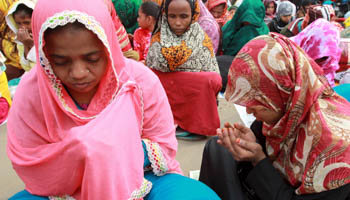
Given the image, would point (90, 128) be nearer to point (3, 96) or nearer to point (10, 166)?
point (10, 166)

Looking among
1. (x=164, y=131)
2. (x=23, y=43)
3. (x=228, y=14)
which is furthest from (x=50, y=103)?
(x=228, y=14)

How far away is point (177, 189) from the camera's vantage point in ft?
3.62

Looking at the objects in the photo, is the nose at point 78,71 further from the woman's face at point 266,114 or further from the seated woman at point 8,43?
the seated woman at point 8,43

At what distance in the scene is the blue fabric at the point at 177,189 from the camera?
3.50ft

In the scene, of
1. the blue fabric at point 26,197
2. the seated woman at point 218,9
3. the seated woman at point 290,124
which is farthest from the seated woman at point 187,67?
the seated woman at point 218,9

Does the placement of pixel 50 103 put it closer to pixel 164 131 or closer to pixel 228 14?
pixel 164 131

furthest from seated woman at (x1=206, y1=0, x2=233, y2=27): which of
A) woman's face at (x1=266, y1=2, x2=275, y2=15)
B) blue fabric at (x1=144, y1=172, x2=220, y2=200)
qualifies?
blue fabric at (x1=144, y1=172, x2=220, y2=200)

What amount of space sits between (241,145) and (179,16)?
172cm

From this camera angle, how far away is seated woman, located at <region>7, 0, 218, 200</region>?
95 cm

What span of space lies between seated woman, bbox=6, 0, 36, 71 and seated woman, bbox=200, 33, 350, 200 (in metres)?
2.68

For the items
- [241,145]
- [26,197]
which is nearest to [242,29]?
[241,145]

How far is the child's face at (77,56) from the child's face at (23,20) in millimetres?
2486

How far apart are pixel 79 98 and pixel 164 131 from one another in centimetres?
42

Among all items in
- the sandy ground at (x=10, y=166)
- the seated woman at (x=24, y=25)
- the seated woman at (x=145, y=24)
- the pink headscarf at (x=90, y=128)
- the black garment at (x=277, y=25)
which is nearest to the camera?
the pink headscarf at (x=90, y=128)
